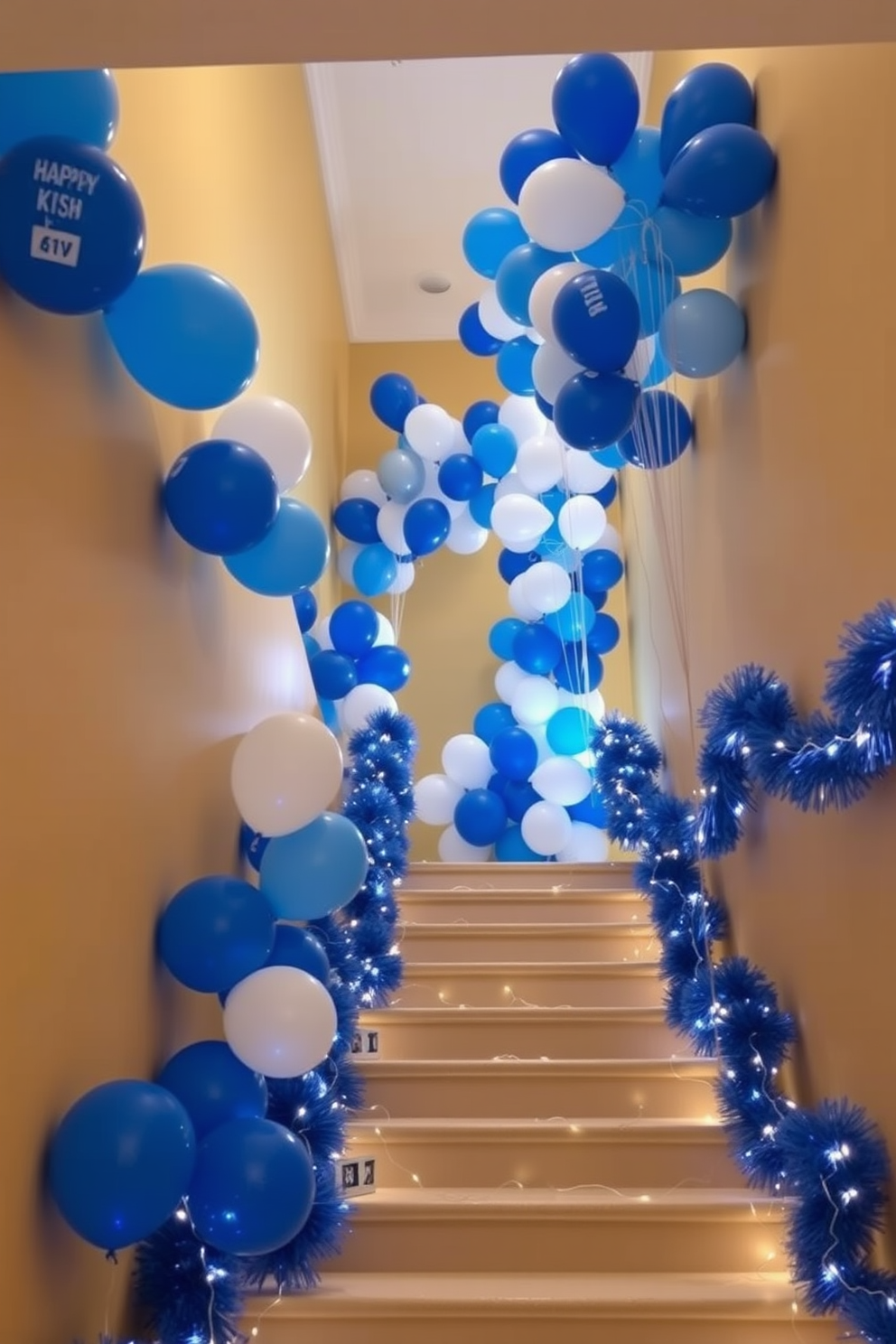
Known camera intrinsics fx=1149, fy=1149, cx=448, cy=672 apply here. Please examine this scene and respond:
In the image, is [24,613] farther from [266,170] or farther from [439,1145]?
[266,170]

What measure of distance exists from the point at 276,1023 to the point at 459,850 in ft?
9.64

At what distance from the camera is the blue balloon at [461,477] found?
200 inches

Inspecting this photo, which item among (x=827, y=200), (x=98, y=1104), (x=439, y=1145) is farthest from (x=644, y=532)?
(x=98, y=1104)

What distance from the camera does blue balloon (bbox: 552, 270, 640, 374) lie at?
8.70 ft

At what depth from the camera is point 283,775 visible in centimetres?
224

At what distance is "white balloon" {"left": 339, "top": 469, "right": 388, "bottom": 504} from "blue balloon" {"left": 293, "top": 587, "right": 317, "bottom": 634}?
38.2 inches

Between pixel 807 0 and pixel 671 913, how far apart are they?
2.44 metres

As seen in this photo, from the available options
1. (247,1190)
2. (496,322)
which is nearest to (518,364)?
(496,322)

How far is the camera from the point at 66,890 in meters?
1.70

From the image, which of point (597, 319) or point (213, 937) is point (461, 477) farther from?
point (213, 937)

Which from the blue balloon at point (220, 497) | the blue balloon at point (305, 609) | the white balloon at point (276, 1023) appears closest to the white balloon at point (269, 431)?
the blue balloon at point (220, 497)

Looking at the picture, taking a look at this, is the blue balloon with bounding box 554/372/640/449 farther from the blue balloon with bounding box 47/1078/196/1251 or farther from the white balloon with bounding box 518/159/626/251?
the blue balloon with bounding box 47/1078/196/1251

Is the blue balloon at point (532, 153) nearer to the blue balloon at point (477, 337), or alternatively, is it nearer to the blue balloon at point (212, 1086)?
the blue balloon at point (477, 337)

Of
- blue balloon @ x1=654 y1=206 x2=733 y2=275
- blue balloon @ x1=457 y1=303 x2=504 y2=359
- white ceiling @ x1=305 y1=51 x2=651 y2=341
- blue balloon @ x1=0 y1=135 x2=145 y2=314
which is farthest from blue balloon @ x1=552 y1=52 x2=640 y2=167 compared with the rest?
white ceiling @ x1=305 y1=51 x2=651 y2=341
